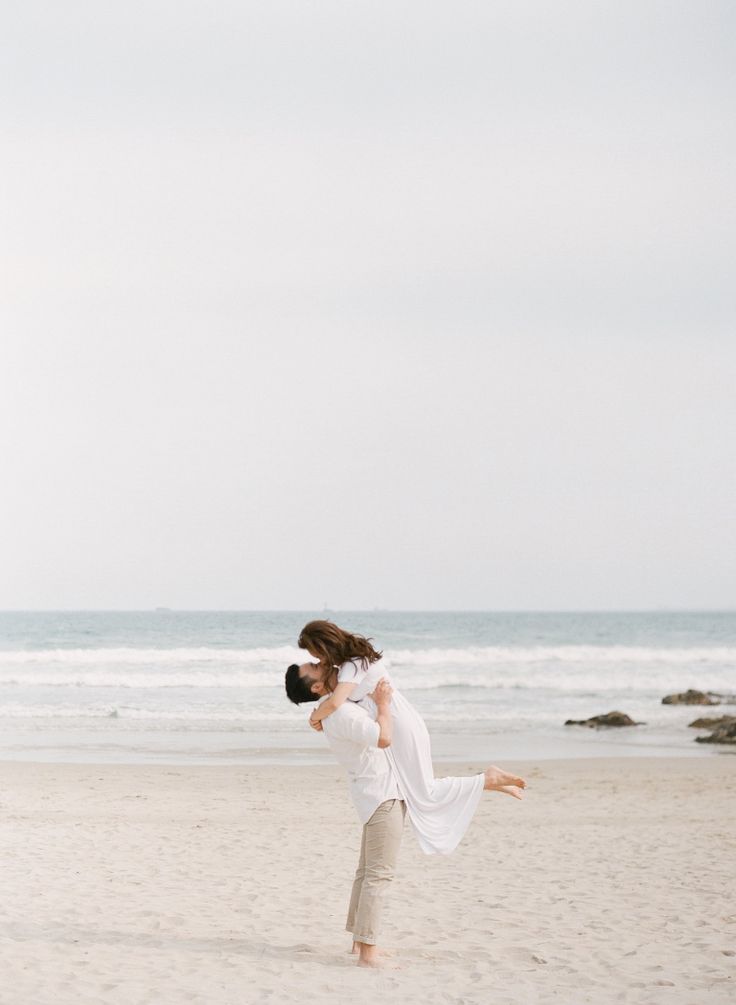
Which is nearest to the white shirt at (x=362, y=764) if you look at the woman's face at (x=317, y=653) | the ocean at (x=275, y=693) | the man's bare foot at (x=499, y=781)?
the woman's face at (x=317, y=653)

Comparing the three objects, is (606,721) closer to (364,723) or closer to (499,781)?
(499,781)

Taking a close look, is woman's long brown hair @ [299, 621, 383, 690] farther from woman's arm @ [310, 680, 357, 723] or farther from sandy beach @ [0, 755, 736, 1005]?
sandy beach @ [0, 755, 736, 1005]

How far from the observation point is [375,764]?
5.83 metres

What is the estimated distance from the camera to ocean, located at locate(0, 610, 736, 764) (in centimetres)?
1795

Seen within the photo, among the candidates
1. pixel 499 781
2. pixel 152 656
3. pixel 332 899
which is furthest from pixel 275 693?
pixel 499 781

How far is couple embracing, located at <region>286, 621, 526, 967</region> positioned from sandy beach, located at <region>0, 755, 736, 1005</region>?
558 millimetres

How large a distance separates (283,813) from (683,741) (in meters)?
10.4

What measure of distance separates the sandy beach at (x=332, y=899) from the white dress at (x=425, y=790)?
708mm

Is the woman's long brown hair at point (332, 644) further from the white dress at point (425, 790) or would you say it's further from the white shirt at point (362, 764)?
the white dress at point (425, 790)

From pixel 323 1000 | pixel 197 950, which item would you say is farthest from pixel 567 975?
pixel 197 950

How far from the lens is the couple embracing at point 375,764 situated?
5.62 metres

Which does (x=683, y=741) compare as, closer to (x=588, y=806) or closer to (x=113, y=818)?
(x=588, y=806)

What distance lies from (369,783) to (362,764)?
4.0 inches

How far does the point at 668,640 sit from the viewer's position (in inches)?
2478
